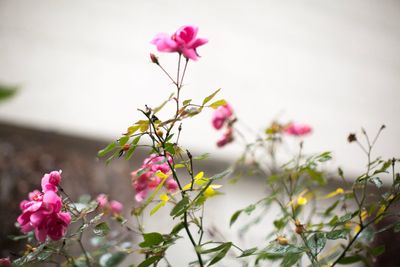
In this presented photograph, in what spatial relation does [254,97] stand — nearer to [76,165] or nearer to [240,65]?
[240,65]

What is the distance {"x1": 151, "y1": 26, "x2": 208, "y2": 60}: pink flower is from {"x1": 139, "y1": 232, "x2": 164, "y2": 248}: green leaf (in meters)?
0.32

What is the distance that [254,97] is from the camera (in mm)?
2240

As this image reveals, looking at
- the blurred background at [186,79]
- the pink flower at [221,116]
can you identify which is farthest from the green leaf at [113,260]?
the blurred background at [186,79]

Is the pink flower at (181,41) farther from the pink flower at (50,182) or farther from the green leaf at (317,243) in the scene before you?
the green leaf at (317,243)

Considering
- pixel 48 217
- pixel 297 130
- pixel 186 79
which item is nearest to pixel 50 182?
pixel 48 217

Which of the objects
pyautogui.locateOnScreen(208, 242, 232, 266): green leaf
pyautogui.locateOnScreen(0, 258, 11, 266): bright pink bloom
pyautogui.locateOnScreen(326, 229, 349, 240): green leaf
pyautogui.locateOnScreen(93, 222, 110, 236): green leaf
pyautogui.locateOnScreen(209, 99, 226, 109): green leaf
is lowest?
pyautogui.locateOnScreen(326, 229, 349, 240): green leaf

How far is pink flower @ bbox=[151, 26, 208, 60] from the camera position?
648mm

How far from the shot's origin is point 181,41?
→ 25.8 inches

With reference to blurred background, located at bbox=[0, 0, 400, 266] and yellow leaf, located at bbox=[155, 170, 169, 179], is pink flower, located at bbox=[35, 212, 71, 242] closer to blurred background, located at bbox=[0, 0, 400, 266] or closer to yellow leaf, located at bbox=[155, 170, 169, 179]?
yellow leaf, located at bbox=[155, 170, 169, 179]

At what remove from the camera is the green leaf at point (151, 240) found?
633 millimetres

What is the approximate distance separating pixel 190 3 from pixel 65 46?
771 mm

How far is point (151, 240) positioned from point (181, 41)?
Answer: 35cm

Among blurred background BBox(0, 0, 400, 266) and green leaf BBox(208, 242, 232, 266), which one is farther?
blurred background BBox(0, 0, 400, 266)

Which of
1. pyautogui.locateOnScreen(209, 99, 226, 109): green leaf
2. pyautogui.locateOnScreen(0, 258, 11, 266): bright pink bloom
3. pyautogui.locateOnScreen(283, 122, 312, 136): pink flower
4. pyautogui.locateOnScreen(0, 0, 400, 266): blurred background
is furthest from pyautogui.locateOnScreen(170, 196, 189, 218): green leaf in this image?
pyautogui.locateOnScreen(0, 0, 400, 266): blurred background
